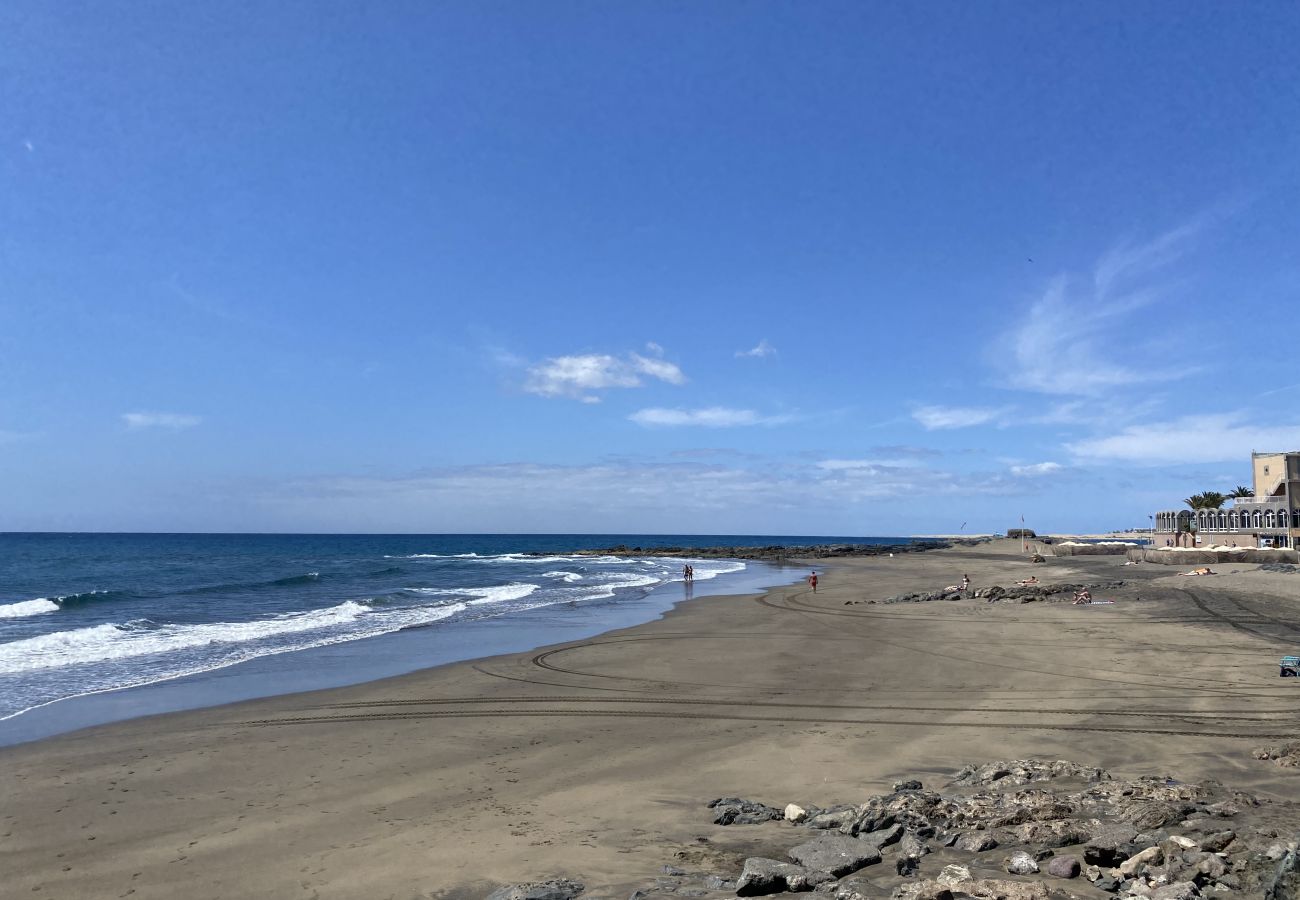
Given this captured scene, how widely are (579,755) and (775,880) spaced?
21.7 ft

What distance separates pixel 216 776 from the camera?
1214cm

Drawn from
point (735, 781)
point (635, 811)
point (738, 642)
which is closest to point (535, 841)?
point (635, 811)

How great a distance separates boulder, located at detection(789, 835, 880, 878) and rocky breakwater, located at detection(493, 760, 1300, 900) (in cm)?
1

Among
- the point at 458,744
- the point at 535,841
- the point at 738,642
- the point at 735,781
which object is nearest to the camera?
the point at 535,841

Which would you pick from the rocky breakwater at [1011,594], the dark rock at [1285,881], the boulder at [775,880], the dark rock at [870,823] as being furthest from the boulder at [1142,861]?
the rocky breakwater at [1011,594]

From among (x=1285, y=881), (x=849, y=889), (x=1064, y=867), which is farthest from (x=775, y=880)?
(x=1285, y=881)

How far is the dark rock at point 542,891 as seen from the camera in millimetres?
7023

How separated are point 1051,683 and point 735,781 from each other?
9.81 m

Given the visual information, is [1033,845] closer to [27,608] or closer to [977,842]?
[977,842]

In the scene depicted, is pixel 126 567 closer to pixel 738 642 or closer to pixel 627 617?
pixel 627 617

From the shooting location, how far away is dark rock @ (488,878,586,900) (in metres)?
7.02

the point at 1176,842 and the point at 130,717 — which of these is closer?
the point at 1176,842

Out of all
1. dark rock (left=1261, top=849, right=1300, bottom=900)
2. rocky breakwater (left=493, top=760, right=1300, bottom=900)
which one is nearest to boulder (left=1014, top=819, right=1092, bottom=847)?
rocky breakwater (left=493, top=760, right=1300, bottom=900)

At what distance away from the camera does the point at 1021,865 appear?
6645mm
